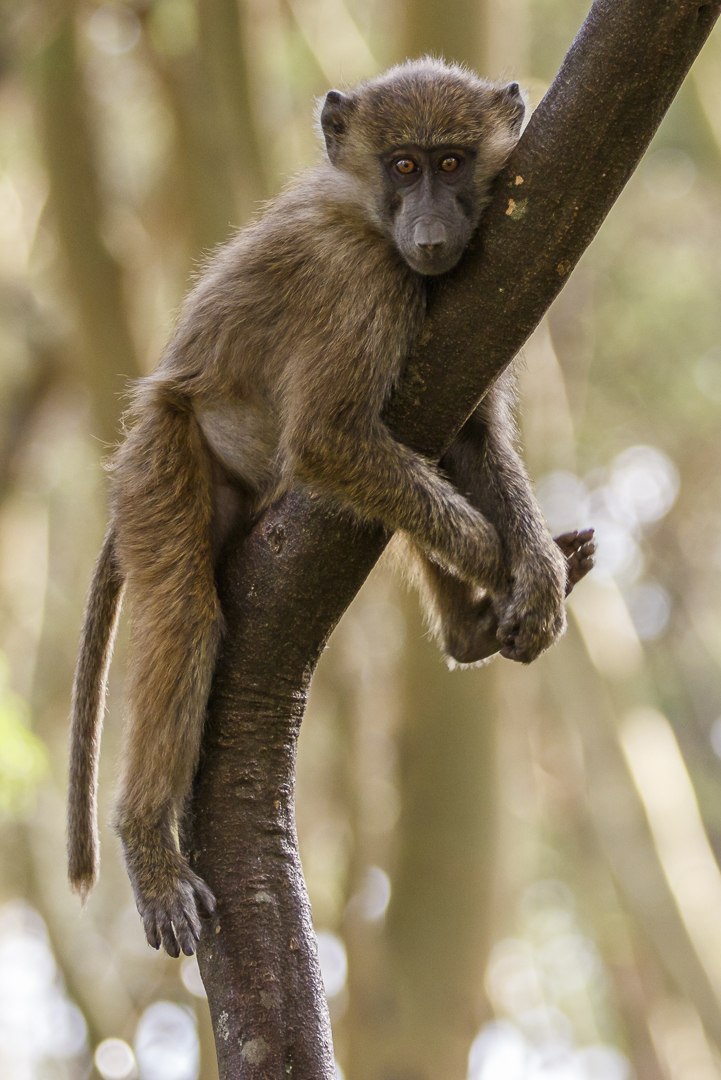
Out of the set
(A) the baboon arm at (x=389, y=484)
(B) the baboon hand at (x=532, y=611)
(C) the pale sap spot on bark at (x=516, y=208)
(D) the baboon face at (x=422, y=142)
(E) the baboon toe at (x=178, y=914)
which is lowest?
(E) the baboon toe at (x=178, y=914)

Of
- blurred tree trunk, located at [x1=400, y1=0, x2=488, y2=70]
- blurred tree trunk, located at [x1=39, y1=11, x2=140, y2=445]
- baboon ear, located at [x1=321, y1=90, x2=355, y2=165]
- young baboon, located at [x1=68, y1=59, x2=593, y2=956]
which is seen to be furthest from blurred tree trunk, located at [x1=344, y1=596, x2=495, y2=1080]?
baboon ear, located at [x1=321, y1=90, x2=355, y2=165]

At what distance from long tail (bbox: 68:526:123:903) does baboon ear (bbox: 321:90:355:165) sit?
1.71 metres

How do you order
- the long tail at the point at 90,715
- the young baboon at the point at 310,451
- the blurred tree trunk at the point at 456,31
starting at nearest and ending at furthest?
1. the young baboon at the point at 310,451
2. the long tail at the point at 90,715
3. the blurred tree trunk at the point at 456,31

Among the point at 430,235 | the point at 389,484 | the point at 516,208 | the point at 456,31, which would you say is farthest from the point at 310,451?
the point at 456,31

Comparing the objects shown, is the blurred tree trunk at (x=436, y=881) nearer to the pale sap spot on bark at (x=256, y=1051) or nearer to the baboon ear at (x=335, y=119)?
the baboon ear at (x=335, y=119)

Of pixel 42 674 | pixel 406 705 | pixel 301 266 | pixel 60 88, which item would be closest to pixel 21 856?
pixel 42 674

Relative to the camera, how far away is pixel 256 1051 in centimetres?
337

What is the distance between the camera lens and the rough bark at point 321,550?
9.82ft

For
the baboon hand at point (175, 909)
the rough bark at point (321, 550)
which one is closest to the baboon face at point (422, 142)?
the rough bark at point (321, 550)

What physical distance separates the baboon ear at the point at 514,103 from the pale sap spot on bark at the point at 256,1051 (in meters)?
3.29

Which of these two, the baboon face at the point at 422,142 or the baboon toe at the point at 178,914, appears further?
the baboon face at the point at 422,142

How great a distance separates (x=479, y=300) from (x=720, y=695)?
18.7 m

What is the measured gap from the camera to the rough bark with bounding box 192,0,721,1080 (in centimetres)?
299

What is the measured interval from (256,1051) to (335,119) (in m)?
3.34
